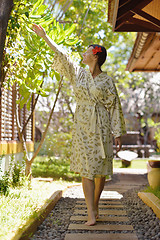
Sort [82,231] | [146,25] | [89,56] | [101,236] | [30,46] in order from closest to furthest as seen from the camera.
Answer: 1. [101,236]
2. [82,231]
3. [89,56]
4. [30,46]
5. [146,25]

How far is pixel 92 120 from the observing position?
115 inches

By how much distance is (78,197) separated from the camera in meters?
4.66

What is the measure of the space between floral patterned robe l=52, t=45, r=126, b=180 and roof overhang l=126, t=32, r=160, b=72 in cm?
189

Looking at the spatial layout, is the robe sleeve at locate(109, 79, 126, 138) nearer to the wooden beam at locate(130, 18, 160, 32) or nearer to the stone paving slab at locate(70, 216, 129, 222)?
the stone paving slab at locate(70, 216, 129, 222)

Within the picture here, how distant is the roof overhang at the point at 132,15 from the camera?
3375mm

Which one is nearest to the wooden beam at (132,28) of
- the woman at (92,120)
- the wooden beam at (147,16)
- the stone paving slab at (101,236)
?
the wooden beam at (147,16)

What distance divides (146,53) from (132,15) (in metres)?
1.94

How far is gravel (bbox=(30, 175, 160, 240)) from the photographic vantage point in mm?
2646

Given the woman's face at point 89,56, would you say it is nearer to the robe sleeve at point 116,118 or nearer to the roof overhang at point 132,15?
the robe sleeve at point 116,118

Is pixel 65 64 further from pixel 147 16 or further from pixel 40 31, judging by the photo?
pixel 147 16

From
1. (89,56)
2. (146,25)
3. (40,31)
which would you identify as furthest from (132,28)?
(40,31)

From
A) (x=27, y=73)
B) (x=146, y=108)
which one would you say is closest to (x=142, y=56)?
(x=27, y=73)

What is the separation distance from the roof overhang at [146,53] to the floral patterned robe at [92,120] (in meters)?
1.89

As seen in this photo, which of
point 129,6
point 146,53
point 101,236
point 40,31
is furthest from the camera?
point 146,53
